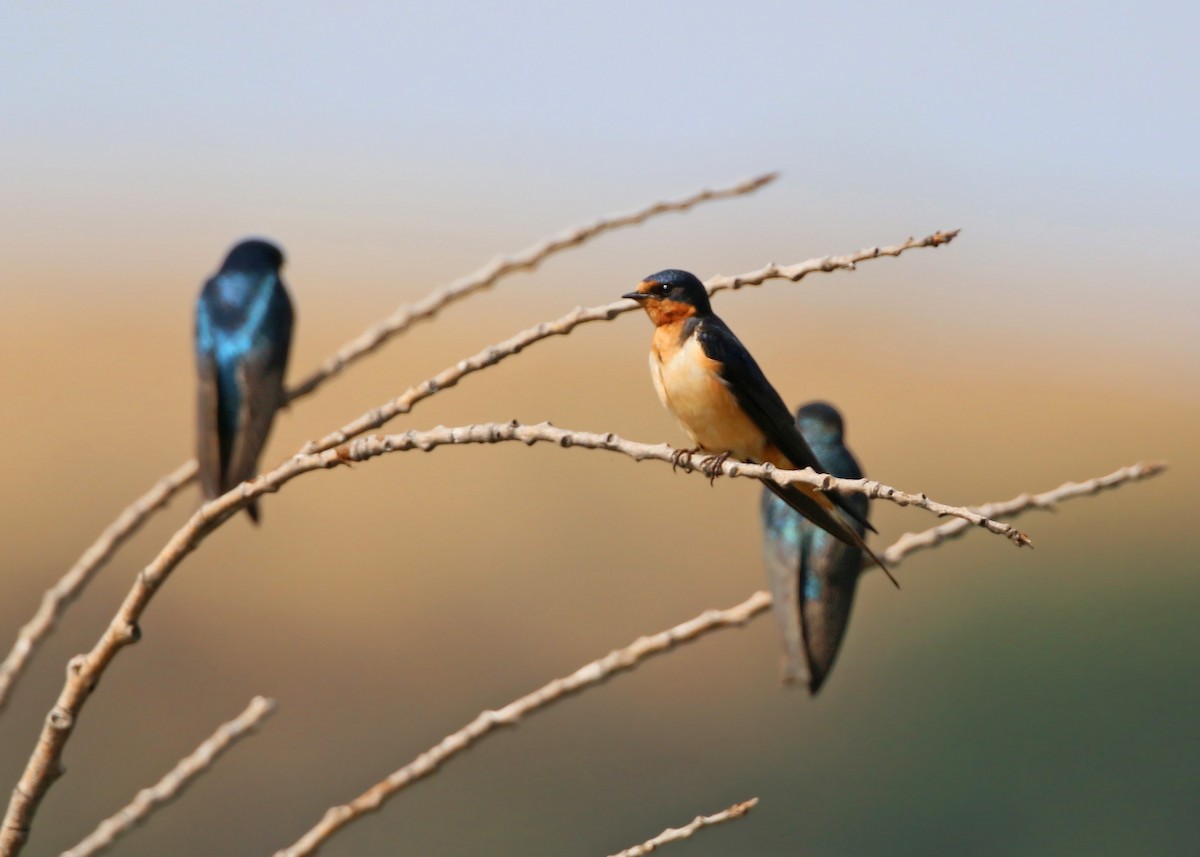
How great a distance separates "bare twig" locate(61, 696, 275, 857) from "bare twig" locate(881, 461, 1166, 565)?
4.34 feet

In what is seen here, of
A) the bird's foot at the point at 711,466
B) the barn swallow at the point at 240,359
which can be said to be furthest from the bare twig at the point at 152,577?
the barn swallow at the point at 240,359

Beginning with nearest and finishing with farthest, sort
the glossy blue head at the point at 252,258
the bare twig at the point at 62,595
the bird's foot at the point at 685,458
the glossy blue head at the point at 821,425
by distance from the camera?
the bare twig at the point at 62,595 → the bird's foot at the point at 685,458 → the glossy blue head at the point at 821,425 → the glossy blue head at the point at 252,258

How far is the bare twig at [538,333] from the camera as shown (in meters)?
2.61

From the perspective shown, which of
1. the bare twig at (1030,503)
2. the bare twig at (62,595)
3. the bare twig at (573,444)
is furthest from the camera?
the bare twig at (1030,503)

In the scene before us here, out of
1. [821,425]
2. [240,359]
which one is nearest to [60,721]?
[821,425]

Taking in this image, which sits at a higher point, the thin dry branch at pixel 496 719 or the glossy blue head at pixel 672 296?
the glossy blue head at pixel 672 296

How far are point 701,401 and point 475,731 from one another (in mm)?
1421

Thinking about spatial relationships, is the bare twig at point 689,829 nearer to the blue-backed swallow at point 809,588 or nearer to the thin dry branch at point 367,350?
the thin dry branch at point 367,350

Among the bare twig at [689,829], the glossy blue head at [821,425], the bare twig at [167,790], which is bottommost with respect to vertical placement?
the bare twig at [689,829]

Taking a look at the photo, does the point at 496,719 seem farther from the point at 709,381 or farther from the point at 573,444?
the point at 709,381

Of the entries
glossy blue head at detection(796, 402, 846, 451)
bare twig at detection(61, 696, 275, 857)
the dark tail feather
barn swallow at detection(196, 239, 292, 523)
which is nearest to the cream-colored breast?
the dark tail feather

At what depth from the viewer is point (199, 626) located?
3075 centimetres

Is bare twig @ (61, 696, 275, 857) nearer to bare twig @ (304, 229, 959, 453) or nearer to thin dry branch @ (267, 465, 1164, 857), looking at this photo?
thin dry branch @ (267, 465, 1164, 857)

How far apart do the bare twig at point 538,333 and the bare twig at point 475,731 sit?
544 mm
